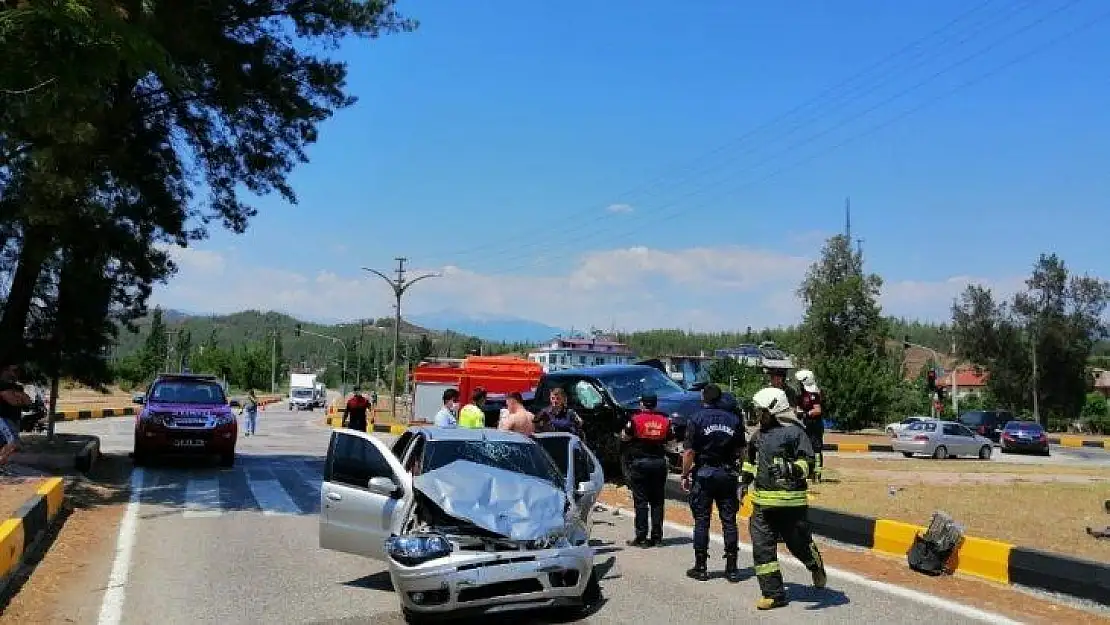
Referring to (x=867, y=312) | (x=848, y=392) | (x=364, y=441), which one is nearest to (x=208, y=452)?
(x=364, y=441)

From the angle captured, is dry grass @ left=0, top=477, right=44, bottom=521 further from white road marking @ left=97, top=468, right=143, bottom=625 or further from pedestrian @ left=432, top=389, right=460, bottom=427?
pedestrian @ left=432, top=389, right=460, bottom=427

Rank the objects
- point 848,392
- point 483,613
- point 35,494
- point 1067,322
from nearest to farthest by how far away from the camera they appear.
→ point 483,613
point 35,494
point 848,392
point 1067,322

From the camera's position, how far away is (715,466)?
8.54m

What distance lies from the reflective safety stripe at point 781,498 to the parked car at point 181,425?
13.3 meters

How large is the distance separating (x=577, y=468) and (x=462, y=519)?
2844mm

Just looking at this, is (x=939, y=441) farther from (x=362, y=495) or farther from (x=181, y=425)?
(x=362, y=495)

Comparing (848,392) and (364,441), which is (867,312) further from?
(364,441)

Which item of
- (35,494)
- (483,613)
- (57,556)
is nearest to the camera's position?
(483,613)

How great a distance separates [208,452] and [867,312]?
206ft

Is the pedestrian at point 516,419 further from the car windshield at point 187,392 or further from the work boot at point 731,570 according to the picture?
the car windshield at point 187,392

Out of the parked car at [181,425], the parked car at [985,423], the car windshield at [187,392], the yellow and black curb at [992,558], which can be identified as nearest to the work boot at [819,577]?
the yellow and black curb at [992,558]

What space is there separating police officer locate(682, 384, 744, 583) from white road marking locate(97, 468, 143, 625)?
191 inches

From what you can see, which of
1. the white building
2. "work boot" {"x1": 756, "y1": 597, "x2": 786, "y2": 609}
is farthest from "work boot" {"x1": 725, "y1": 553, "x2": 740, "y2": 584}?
the white building

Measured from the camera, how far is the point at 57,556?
930 cm
